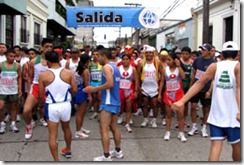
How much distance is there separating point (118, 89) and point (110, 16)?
12875 mm

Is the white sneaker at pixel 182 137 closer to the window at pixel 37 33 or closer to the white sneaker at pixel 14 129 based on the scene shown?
the white sneaker at pixel 14 129

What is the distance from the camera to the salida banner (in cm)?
1798

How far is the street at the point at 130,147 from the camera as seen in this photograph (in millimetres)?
5930

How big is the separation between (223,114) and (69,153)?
2591 mm

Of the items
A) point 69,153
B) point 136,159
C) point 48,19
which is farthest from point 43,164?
point 48,19

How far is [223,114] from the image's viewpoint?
14.4ft

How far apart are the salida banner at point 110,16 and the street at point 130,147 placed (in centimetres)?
1081

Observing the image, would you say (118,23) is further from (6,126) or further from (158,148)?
(158,148)

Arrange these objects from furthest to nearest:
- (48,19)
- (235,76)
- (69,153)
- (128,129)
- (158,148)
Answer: (48,19), (128,129), (158,148), (69,153), (235,76)

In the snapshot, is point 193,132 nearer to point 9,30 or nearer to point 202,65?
point 202,65

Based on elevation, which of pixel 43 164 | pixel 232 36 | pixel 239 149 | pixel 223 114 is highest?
pixel 232 36

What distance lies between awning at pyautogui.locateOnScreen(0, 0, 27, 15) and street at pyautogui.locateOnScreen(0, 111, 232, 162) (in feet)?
23.1

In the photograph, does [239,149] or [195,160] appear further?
[195,160]

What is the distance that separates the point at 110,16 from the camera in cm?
1806
